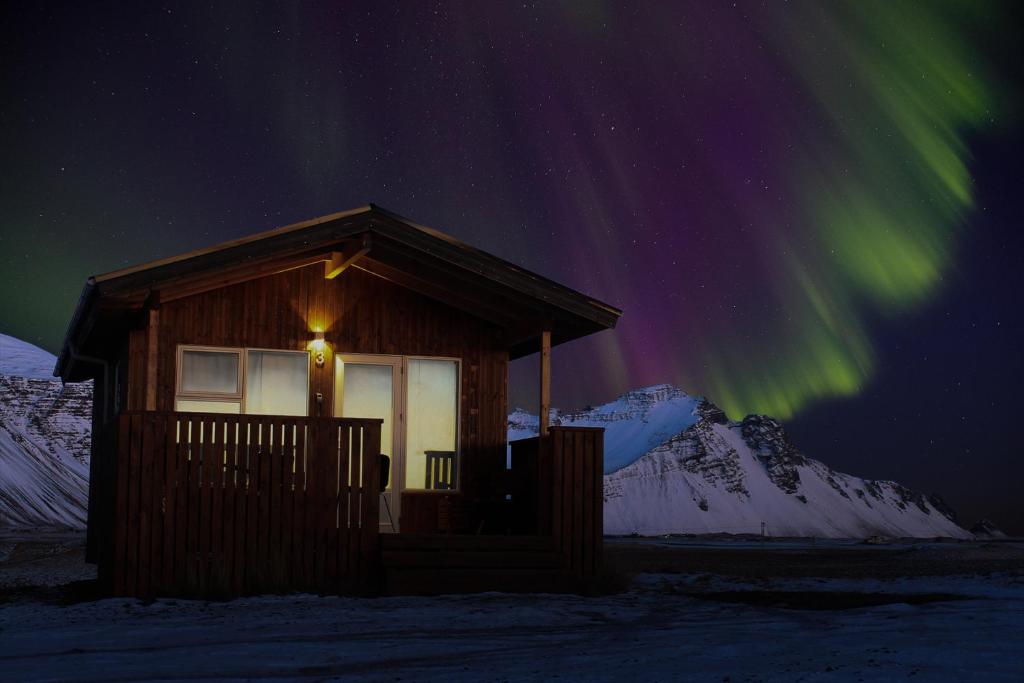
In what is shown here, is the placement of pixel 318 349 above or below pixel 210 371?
above

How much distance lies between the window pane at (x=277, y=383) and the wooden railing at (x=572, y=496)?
9.80 ft

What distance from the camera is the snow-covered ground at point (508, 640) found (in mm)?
6445

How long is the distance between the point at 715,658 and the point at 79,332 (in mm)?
10164

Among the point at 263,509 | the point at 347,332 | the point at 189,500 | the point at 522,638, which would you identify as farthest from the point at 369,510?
the point at 522,638

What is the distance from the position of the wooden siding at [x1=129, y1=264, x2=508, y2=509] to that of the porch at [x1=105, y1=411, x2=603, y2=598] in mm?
1969

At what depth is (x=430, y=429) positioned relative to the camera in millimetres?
14469

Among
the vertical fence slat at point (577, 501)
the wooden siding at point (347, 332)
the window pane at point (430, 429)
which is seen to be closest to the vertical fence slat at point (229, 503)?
the wooden siding at point (347, 332)

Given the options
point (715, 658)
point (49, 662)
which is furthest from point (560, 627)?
point (49, 662)

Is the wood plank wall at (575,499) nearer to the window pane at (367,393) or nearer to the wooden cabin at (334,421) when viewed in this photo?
the wooden cabin at (334,421)

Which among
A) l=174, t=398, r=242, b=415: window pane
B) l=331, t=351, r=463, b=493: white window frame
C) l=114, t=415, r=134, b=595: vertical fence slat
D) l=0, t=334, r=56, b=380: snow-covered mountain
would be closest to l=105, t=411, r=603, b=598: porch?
l=114, t=415, r=134, b=595: vertical fence slat

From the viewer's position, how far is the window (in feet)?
44.3

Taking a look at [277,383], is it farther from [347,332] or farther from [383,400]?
[383,400]

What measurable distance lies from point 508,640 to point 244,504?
172 inches

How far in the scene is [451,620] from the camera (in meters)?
9.12
